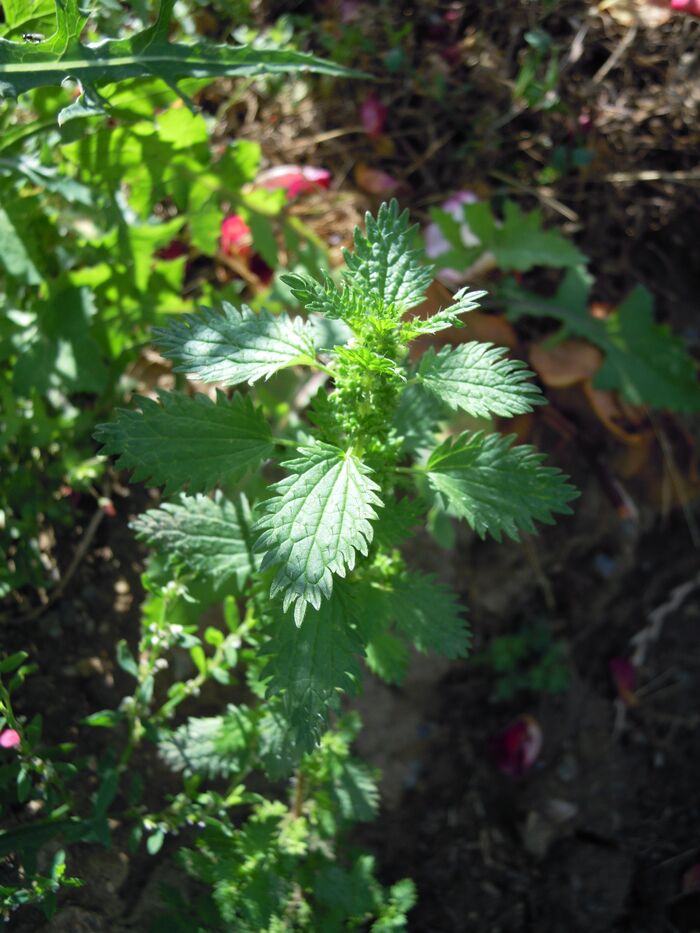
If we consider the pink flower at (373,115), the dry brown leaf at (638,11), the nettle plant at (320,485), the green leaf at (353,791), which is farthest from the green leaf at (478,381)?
the dry brown leaf at (638,11)

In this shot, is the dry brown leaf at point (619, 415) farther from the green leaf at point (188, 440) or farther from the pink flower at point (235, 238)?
the green leaf at point (188, 440)

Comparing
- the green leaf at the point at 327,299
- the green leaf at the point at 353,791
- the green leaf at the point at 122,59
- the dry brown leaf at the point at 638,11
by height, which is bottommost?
the green leaf at the point at 353,791

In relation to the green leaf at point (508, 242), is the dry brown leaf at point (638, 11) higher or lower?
higher

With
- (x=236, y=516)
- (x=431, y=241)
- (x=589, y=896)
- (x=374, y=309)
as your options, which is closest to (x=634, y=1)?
(x=431, y=241)

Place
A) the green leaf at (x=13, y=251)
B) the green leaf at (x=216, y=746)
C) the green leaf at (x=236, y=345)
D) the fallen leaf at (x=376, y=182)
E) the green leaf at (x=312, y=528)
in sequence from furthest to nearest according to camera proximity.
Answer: the fallen leaf at (x=376, y=182), the green leaf at (x=13, y=251), the green leaf at (x=216, y=746), the green leaf at (x=236, y=345), the green leaf at (x=312, y=528)

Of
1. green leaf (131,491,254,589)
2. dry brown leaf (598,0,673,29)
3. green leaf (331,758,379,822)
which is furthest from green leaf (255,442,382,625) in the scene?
dry brown leaf (598,0,673,29)

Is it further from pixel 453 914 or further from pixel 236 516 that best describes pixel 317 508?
pixel 453 914

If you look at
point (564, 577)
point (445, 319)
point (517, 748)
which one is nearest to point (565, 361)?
point (564, 577)
